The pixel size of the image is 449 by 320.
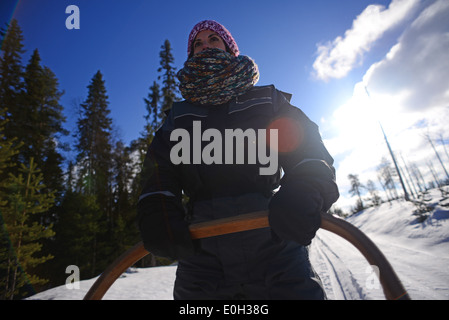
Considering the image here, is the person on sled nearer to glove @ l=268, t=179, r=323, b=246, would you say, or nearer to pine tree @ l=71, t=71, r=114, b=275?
glove @ l=268, t=179, r=323, b=246

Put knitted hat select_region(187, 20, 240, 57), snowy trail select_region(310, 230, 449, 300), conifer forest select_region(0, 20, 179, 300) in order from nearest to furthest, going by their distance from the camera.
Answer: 1. knitted hat select_region(187, 20, 240, 57)
2. snowy trail select_region(310, 230, 449, 300)
3. conifer forest select_region(0, 20, 179, 300)

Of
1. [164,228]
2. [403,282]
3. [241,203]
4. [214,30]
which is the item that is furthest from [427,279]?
[214,30]

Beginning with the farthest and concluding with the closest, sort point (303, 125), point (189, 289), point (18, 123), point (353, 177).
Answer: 1. point (353, 177)
2. point (18, 123)
3. point (303, 125)
4. point (189, 289)

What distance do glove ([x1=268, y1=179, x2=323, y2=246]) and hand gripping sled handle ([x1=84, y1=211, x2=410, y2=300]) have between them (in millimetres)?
44

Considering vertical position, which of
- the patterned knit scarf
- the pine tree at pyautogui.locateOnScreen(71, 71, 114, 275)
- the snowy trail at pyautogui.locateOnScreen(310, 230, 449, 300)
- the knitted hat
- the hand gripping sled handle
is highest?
the pine tree at pyautogui.locateOnScreen(71, 71, 114, 275)

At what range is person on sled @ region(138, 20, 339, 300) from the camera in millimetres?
1097

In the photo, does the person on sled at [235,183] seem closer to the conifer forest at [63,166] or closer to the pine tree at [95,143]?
the conifer forest at [63,166]

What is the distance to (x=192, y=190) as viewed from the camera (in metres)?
1.49

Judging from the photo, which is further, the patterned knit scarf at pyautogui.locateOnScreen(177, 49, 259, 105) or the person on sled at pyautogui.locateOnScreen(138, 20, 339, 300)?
the patterned knit scarf at pyautogui.locateOnScreen(177, 49, 259, 105)

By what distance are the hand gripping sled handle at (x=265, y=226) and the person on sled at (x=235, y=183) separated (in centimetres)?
6

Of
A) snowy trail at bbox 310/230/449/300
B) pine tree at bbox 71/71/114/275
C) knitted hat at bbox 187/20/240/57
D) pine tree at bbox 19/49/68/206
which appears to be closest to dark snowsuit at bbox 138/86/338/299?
knitted hat at bbox 187/20/240/57

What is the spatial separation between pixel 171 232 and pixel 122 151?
85.0ft
